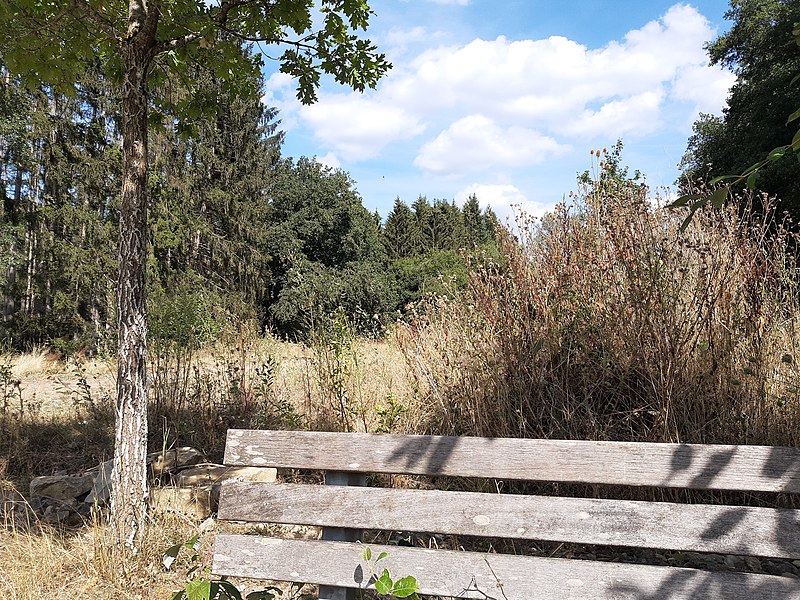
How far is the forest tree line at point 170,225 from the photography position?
1489cm

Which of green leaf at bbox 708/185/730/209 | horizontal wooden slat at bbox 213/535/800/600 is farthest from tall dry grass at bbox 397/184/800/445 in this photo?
green leaf at bbox 708/185/730/209

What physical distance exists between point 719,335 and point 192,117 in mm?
3488

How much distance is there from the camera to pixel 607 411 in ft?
11.2

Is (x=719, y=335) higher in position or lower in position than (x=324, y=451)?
higher

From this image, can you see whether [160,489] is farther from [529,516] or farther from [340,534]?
[529,516]

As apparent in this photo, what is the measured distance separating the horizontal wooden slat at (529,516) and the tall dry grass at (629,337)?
1255 mm

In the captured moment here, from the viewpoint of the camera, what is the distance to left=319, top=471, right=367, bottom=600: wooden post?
6.80 ft

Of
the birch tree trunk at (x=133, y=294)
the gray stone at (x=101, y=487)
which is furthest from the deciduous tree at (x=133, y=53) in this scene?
the gray stone at (x=101, y=487)

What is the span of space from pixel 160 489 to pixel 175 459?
0.77 meters

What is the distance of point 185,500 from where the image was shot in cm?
353

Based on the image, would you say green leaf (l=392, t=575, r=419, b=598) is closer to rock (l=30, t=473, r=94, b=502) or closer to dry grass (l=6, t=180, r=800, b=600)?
dry grass (l=6, t=180, r=800, b=600)

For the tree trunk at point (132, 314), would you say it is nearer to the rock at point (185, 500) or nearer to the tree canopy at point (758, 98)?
the rock at point (185, 500)

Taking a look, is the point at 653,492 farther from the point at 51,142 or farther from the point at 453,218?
the point at 453,218

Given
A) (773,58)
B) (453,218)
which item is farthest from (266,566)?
(453,218)
